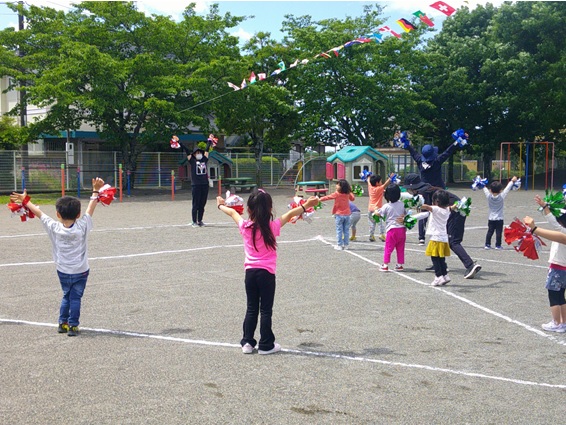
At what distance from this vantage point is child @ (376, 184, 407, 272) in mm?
9898

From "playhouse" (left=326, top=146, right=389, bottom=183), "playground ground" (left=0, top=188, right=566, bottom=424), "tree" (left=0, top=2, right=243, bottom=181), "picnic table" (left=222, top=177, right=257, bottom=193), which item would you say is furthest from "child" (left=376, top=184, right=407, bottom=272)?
"picnic table" (left=222, top=177, right=257, bottom=193)

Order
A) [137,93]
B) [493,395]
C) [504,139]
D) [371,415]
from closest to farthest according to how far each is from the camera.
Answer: [371,415]
[493,395]
[137,93]
[504,139]

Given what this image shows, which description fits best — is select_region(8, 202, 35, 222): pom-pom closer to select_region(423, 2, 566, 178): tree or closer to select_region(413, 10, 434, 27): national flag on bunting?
select_region(413, 10, 434, 27): national flag on bunting

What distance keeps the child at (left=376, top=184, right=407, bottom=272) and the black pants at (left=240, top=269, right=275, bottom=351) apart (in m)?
4.44

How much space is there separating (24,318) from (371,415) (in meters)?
4.49

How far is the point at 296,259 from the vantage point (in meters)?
11.4

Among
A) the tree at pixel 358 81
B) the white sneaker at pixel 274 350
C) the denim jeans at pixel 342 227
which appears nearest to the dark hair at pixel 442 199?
the denim jeans at pixel 342 227

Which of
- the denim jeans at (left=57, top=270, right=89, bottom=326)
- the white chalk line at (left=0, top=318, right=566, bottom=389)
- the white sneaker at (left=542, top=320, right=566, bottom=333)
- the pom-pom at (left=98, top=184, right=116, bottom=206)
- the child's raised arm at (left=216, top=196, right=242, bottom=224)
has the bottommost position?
the white chalk line at (left=0, top=318, right=566, bottom=389)

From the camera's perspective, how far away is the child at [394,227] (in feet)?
32.5

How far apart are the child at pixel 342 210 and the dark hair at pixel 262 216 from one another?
6.28 meters

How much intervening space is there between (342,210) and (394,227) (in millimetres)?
2644

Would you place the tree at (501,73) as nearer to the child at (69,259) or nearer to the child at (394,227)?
the child at (394,227)

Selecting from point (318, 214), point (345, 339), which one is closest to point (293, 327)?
point (345, 339)

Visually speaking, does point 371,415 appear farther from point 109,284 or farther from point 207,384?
point 109,284
